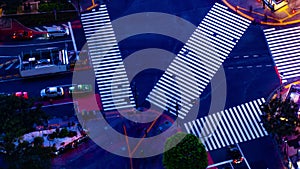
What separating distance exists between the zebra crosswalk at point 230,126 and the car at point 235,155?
6.69ft

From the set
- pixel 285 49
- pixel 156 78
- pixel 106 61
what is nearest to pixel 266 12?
pixel 285 49

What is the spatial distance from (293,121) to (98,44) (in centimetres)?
3985

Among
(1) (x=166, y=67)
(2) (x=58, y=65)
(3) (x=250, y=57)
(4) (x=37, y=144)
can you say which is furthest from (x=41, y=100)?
(3) (x=250, y=57)

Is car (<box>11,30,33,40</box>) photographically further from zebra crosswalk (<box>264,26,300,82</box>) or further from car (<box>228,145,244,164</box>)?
zebra crosswalk (<box>264,26,300,82</box>)

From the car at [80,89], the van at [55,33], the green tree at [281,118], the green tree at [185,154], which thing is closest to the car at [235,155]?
the green tree at [281,118]

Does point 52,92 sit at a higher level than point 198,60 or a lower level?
lower

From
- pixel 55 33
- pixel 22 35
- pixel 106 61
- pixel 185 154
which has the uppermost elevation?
pixel 55 33

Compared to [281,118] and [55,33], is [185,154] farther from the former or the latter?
[55,33]

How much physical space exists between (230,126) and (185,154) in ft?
51.9

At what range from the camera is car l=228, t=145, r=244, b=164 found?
298ft

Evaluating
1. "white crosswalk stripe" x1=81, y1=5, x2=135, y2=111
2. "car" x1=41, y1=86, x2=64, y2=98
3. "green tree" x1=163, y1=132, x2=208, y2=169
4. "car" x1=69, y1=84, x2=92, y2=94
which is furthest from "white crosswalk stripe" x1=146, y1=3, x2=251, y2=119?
"car" x1=41, y1=86, x2=64, y2=98

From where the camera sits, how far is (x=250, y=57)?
346 feet

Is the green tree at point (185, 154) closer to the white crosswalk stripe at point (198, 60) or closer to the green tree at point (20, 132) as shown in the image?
the white crosswalk stripe at point (198, 60)

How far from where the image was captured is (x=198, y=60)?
106250 mm
